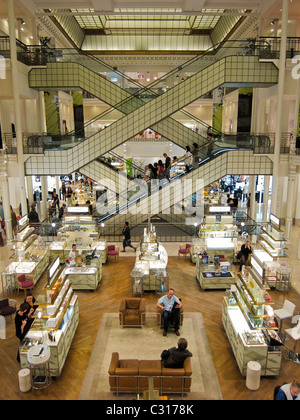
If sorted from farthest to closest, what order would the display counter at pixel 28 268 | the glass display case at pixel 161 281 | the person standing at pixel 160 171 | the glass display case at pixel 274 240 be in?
the person standing at pixel 160 171 < the glass display case at pixel 274 240 < the display counter at pixel 28 268 < the glass display case at pixel 161 281

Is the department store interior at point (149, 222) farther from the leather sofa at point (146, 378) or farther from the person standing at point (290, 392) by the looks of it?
the person standing at point (290, 392)

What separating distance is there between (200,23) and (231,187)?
441 inches

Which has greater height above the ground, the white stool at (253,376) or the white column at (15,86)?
the white column at (15,86)

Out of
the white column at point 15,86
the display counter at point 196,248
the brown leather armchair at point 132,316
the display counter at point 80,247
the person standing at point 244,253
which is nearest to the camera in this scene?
the brown leather armchair at point 132,316

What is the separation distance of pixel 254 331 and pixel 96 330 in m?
3.70

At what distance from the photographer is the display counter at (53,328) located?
23.6 feet

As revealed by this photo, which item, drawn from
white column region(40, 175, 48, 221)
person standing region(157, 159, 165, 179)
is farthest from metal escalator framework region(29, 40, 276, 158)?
white column region(40, 175, 48, 221)

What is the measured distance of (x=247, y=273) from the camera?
8.58 meters

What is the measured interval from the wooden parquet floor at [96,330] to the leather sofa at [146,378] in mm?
777

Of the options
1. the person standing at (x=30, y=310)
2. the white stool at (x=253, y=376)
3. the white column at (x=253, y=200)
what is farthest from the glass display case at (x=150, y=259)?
the white column at (x=253, y=200)

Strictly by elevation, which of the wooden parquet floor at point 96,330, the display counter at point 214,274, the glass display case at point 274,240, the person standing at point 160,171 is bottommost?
the wooden parquet floor at point 96,330

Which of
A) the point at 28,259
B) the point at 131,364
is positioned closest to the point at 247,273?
the point at 131,364

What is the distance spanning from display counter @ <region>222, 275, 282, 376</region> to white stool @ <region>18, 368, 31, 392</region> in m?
4.01
